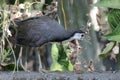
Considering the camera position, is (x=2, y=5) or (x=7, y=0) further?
(x=7, y=0)

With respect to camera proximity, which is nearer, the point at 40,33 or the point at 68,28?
the point at 40,33

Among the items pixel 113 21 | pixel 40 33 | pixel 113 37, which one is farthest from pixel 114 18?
pixel 40 33

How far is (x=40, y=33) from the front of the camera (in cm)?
192

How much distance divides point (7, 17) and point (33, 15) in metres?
0.15

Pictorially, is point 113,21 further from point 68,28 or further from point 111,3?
point 68,28

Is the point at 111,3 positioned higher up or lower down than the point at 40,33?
higher up

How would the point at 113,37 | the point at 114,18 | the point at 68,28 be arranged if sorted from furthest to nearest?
the point at 68,28 < the point at 114,18 < the point at 113,37

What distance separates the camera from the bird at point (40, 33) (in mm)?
1908

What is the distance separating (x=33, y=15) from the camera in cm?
204

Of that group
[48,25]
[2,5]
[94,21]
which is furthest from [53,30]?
[94,21]

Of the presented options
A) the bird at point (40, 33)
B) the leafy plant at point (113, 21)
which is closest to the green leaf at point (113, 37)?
the leafy plant at point (113, 21)

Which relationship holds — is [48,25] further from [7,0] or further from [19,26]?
[7,0]

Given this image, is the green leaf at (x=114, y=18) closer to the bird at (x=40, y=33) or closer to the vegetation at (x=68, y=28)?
the vegetation at (x=68, y=28)

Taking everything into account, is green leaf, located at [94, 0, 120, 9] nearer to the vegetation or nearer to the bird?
the vegetation
